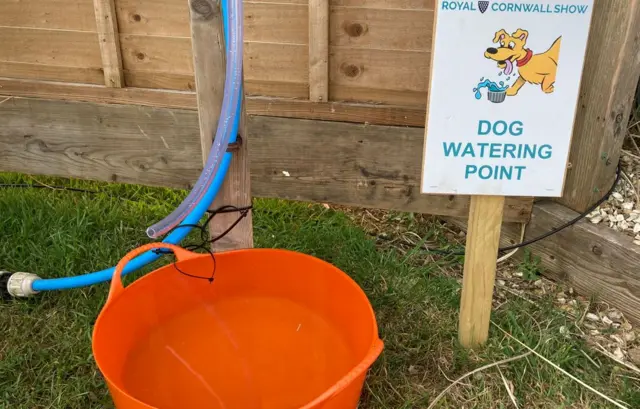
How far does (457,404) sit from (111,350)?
2.93ft

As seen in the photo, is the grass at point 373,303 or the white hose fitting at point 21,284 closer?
the grass at point 373,303

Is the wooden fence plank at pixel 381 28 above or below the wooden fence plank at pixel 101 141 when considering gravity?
above

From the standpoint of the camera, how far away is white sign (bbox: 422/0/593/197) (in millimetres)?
1422

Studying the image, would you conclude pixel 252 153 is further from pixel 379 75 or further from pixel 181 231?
pixel 181 231

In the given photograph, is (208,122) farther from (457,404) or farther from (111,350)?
(457,404)

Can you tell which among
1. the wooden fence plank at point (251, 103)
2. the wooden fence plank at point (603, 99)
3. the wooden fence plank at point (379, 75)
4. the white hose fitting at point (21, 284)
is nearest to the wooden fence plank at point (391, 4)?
the wooden fence plank at point (379, 75)

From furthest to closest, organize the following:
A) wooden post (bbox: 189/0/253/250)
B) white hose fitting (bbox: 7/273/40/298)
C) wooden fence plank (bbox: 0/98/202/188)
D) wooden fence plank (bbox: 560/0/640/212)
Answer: wooden fence plank (bbox: 0/98/202/188) < white hose fitting (bbox: 7/273/40/298) < wooden fence plank (bbox: 560/0/640/212) < wooden post (bbox: 189/0/253/250)

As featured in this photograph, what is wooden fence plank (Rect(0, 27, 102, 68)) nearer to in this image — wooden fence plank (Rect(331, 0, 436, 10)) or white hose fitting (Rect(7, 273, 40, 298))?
white hose fitting (Rect(7, 273, 40, 298))

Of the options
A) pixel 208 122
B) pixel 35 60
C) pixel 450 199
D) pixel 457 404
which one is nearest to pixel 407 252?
pixel 450 199

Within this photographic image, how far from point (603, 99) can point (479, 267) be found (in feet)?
2.23

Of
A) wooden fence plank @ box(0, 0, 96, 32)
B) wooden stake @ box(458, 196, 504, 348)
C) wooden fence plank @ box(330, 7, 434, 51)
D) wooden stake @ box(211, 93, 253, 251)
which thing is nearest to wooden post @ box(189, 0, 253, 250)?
wooden stake @ box(211, 93, 253, 251)

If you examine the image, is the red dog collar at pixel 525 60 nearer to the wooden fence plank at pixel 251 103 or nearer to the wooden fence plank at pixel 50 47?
the wooden fence plank at pixel 251 103

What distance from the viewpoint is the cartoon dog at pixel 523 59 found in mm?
1436

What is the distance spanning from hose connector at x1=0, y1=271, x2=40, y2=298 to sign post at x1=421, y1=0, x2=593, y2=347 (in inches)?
50.3
